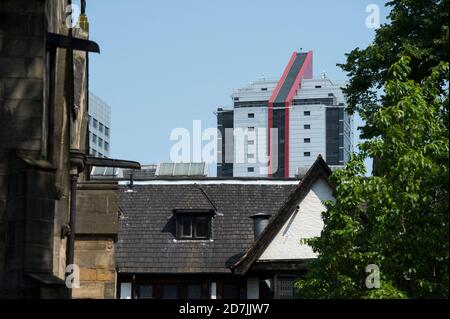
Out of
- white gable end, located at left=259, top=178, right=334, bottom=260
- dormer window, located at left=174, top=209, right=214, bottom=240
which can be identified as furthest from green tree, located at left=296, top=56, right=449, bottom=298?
dormer window, located at left=174, top=209, right=214, bottom=240

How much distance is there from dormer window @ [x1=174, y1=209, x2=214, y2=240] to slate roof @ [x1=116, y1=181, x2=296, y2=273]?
0.96 ft

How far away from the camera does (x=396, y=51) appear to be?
42.0 m

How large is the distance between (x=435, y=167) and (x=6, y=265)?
28.0 feet

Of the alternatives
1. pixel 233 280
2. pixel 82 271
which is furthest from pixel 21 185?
pixel 233 280

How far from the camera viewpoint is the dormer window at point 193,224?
5388 cm

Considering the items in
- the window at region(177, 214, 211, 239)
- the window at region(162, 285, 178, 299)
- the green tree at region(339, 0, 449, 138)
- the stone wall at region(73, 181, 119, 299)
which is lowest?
the window at region(162, 285, 178, 299)

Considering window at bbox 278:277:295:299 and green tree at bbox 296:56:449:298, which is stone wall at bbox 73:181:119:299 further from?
window at bbox 278:277:295:299

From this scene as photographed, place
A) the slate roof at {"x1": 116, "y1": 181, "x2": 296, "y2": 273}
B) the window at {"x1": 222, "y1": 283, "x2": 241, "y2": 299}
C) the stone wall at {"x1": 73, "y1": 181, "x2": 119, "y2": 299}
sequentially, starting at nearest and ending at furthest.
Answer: the stone wall at {"x1": 73, "y1": 181, "x2": 119, "y2": 299}, the window at {"x1": 222, "y1": 283, "x2": 241, "y2": 299}, the slate roof at {"x1": 116, "y1": 181, "x2": 296, "y2": 273}

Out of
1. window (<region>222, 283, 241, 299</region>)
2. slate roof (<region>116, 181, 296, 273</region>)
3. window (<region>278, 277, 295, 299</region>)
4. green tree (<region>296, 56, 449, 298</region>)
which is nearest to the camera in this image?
green tree (<region>296, 56, 449, 298</region>)

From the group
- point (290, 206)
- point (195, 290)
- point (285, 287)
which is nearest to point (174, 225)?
point (195, 290)

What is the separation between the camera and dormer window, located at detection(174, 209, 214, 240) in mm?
53884

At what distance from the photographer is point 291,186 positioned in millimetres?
57750

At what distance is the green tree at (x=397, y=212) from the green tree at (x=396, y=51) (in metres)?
10.6

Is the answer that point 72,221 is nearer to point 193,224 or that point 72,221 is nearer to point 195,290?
point 195,290
